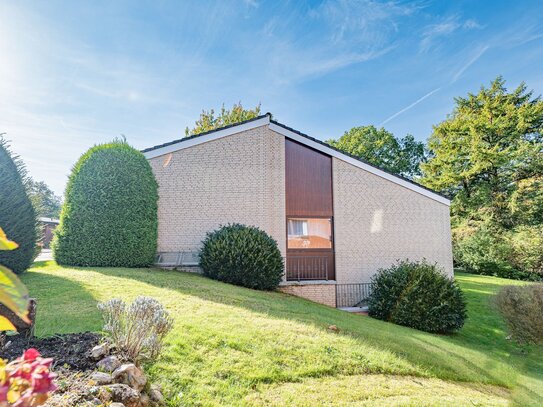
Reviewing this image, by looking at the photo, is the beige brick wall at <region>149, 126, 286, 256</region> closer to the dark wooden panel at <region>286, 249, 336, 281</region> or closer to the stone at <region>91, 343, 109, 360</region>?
the dark wooden panel at <region>286, 249, 336, 281</region>

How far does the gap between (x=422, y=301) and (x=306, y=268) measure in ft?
14.5

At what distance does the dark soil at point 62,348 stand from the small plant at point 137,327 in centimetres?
29

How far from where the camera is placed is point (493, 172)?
27.2m

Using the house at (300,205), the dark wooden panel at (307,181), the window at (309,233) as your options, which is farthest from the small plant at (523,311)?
the dark wooden panel at (307,181)

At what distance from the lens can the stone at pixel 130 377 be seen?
9.58 ft

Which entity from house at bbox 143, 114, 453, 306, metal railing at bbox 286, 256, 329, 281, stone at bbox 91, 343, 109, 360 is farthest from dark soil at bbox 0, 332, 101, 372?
metal railing at bbox 286, 256, 329, 281

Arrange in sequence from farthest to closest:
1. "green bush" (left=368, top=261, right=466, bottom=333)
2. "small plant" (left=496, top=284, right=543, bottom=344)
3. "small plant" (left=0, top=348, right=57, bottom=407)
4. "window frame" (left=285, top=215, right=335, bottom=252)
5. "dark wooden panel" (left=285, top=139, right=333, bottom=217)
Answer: "dark wooden panel" (left=285, top=139, right=333, bottom=217)
"window frame" (left=285, top=215, right=335, bottom=252)
"green bush" (left=368, top=261, right=466, bottom=333)
"small plant" (left=496, top=284, right=543, bottom=344)
"small plant" (left=0, top=348, right=57, bottom=407)

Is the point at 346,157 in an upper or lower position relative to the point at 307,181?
upper

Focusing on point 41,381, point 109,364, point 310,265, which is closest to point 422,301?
point 310,265

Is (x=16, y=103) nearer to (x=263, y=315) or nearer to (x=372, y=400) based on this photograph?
(x=263, y=315)

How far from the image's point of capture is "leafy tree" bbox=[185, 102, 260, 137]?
2662cm

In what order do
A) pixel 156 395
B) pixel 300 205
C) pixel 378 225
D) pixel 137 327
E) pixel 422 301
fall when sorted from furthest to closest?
pixel 378 225
pixel 300 205
pixel 422 301
pixel 137 327
pixel 156 395

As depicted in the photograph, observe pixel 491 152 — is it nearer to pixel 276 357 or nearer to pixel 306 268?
pixel 306 268

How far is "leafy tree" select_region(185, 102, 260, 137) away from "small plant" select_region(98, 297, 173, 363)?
80.0 feet
